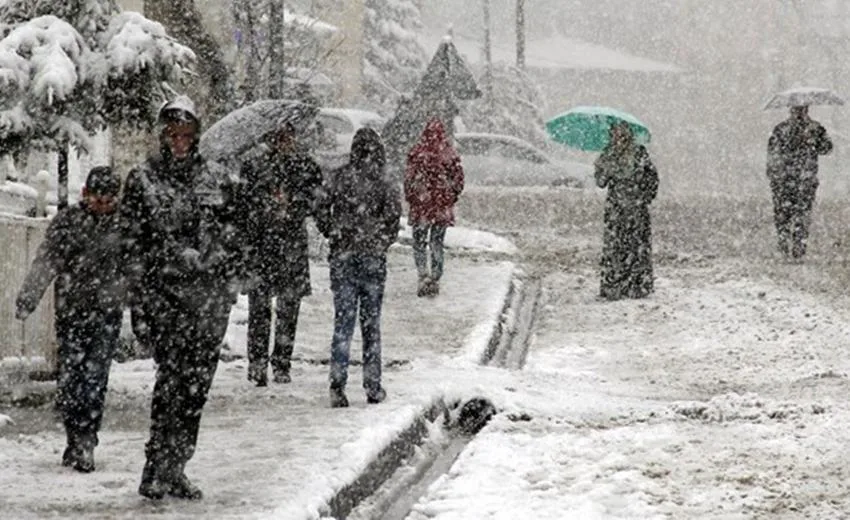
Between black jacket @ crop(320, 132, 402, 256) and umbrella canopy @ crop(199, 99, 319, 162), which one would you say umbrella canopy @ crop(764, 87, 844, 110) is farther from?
black jacket @ crop(320, 132, 402, 256)

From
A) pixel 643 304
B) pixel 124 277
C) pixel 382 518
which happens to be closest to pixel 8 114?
pixel 124 277

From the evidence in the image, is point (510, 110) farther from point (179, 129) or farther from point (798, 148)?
point (179, 129)

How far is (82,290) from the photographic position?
7.71 meters

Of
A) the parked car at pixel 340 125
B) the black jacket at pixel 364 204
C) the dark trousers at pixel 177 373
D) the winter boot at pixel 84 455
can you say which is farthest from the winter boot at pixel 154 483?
the parked car at pixel 340 125

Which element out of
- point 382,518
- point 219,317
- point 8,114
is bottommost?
point 382,518

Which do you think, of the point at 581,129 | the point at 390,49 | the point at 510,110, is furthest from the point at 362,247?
the point at 510,110

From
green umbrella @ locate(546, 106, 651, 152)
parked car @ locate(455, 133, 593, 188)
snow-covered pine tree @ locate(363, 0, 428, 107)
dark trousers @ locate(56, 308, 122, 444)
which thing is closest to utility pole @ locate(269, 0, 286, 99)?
green umbrella @ locate(546, 106, 651, 152)

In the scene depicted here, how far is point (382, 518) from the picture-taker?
745cm

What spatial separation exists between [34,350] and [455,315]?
5.19 metres

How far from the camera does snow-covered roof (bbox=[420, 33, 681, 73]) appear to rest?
200ft

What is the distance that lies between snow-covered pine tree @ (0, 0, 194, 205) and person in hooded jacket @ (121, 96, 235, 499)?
2.78 metres

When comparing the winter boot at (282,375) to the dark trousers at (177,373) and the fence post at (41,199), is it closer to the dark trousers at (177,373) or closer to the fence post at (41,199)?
the fence post at (41,199)

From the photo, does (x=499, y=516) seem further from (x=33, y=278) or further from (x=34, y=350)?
(x=34, y=350)

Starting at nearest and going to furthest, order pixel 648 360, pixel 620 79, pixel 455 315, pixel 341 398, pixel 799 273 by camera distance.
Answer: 1. pixel 341 398
2. pixel 648 360
3. pixel 455 315
4. pixel 799 273
5. pixel 620 79
